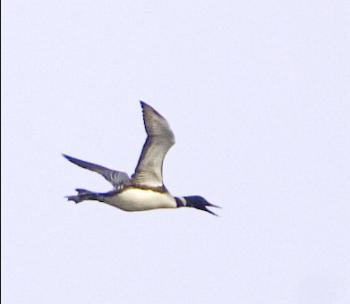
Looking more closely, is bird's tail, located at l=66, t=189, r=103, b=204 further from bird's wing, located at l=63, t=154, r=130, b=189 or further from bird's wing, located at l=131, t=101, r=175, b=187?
bird's wing, located at l=131, t=101, r=175, b=187

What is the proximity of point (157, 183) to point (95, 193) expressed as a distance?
166 centimetres

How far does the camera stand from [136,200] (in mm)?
48281

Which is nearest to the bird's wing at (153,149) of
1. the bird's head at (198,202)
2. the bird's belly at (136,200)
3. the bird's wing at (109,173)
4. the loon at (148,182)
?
the loon at (148,182)

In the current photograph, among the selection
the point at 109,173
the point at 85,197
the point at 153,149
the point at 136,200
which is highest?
the point at 153,149

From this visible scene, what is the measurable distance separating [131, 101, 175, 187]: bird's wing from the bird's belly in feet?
0.98

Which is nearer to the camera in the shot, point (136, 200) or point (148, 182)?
point (136, 200)

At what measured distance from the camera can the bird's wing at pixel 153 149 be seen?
4766 centimetres

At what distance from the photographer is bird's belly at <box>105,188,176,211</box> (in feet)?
158

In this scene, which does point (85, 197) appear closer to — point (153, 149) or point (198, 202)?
point (153, 149)

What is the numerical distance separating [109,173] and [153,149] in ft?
9.68

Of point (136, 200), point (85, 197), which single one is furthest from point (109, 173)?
point (136, 200)

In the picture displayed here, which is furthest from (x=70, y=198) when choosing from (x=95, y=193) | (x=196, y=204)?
(x=196, y=204)

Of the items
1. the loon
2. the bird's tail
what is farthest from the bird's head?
the bird's tail

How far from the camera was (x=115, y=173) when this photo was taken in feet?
166
